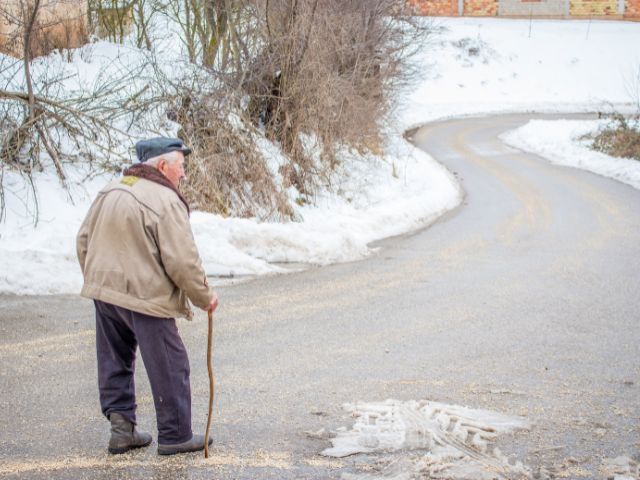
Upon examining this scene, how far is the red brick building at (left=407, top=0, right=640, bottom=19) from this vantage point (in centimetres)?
6844

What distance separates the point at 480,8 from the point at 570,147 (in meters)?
41.7

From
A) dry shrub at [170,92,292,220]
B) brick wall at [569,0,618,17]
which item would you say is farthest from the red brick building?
dry shrub at [170,92,292,220]

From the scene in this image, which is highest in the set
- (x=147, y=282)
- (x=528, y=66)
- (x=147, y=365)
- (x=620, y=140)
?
(x=528, y=66)

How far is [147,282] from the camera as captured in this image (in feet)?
14.9

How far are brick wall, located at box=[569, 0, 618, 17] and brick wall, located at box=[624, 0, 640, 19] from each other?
0.86m

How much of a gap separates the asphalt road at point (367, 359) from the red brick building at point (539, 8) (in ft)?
194

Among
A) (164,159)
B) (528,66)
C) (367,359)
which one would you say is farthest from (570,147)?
(528,66)

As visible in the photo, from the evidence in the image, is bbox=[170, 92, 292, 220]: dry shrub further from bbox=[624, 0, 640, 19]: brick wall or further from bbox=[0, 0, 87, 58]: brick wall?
bbox=[624, 0, 640, 19]: brick wall

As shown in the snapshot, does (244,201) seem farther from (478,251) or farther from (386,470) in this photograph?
(386,470)

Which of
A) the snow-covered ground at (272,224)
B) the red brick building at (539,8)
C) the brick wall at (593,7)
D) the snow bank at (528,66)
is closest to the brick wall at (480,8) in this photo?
the red brick building at (539,8)

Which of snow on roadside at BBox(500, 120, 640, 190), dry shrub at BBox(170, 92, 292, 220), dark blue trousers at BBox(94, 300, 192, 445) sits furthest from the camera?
snow on roadside at BBox(500, 120, 640, 190)

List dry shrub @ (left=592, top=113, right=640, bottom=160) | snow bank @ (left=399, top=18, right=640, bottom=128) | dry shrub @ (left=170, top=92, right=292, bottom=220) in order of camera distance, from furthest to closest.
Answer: snow bank @ (left=399, top=18, right=640, bottom=128)
dry shrub @ (left=592, top=113, right=640, bottom=160)
dry shrub @ (left=170, top=92, right=292, bottom=220)

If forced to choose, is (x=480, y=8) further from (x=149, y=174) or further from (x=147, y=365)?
(x=147, y=365)

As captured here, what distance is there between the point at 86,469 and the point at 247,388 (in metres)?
1.78
